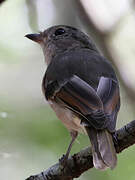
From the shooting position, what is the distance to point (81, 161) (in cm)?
410

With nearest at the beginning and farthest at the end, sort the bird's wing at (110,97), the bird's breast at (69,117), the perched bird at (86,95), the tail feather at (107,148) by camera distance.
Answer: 1. the tail feather at (107,148)
2. the perched bird at (86,95)
3. the bird's wing at (110,97)
4. the bird's breast at (69,117)

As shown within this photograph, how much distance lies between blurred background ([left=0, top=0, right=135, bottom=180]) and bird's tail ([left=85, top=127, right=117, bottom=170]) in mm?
1727

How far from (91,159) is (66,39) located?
2531 mm

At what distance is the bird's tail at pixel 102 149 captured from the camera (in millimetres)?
3771

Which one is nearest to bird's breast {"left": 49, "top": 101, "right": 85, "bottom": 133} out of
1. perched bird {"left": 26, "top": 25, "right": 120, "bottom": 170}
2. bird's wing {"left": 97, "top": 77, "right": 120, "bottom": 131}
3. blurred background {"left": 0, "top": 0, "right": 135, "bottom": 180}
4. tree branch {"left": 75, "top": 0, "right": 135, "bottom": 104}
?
perched bird {"left": 26, "top": 25, "right": 120, "bottom": 170}

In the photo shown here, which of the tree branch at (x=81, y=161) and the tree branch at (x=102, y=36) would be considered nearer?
the tree branch at (x=81, y=161)

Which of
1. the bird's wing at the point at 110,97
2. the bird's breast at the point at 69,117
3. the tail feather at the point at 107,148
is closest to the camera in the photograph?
the tail feather at the point at 107,148

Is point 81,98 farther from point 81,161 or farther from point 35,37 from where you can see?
point 35,37

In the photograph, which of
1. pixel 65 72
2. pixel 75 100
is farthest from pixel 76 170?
pixel 65 72

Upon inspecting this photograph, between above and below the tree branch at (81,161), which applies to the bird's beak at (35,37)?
above

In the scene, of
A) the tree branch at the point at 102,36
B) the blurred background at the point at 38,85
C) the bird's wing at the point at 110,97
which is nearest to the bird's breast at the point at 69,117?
the bird's wing at the point at 110,97

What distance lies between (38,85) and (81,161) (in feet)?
10.9

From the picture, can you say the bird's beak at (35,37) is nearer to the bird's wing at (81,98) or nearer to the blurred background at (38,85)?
the blurred background at (38,85)

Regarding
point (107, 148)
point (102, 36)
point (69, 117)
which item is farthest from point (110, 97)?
point (102, 36)
